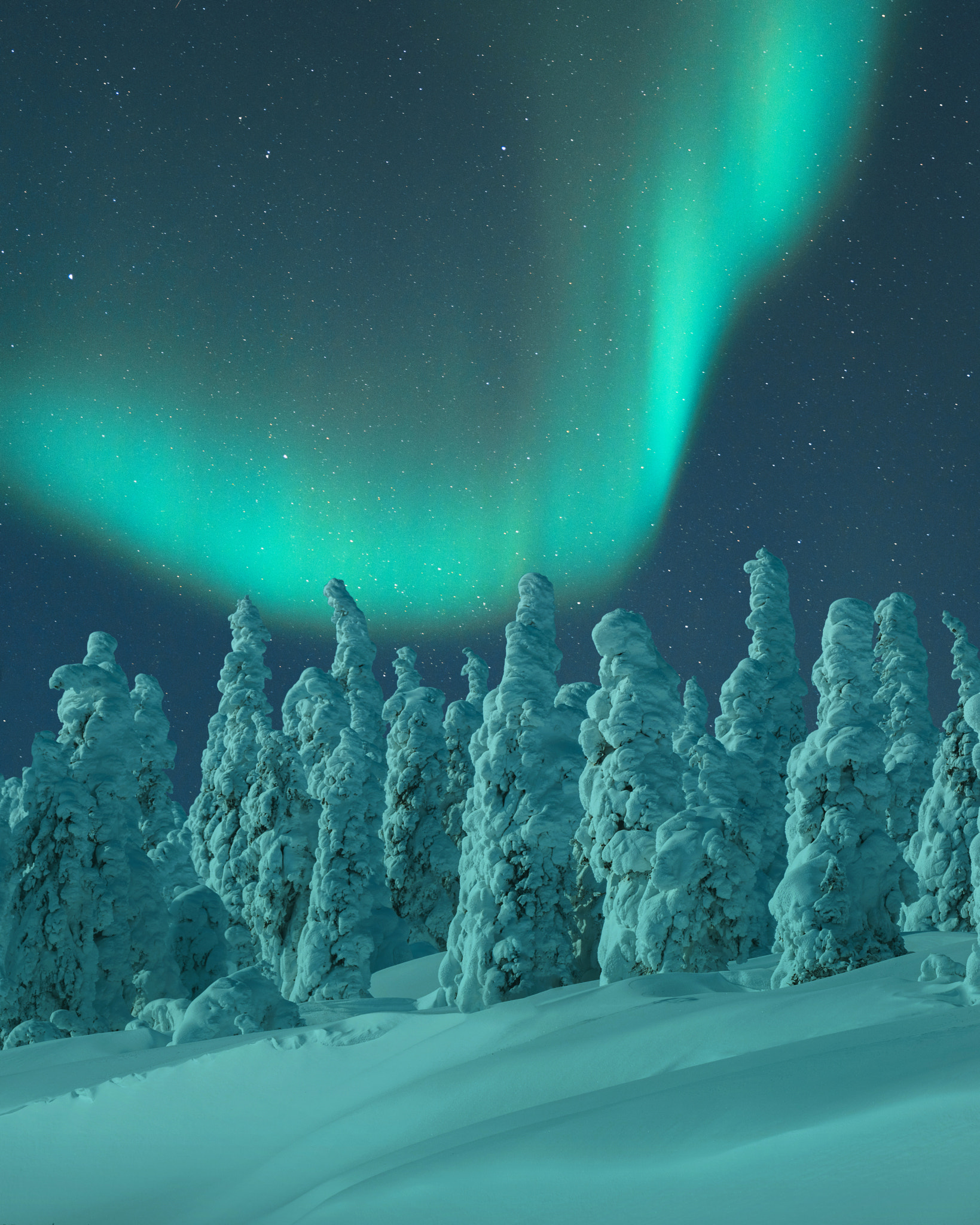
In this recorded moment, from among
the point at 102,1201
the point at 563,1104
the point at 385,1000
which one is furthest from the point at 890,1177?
the point at 385,1000

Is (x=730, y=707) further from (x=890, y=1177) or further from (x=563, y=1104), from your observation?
(x=890, y=1177)

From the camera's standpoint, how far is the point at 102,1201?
32.6ft

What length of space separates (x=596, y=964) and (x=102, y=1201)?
1344 cm

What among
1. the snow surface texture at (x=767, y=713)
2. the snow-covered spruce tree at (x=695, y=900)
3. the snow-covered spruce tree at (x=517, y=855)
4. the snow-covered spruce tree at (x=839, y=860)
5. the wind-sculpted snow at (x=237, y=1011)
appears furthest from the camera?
the snow surface texture at (x=767, y=713)

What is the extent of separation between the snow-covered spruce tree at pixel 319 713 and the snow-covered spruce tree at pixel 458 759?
18.0 ft

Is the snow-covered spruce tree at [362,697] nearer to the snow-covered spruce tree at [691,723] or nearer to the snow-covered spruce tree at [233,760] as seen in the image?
the snow-covered spruce tree at [233,760]

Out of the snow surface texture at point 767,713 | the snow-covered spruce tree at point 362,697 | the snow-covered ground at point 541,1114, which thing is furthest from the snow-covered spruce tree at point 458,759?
the snow-covered ground at point 541,1114

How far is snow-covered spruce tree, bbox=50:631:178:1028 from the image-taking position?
27047 mm

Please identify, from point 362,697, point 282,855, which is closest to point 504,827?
point 282,855

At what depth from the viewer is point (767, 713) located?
124ft

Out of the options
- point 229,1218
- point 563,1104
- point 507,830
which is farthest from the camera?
point 507,830

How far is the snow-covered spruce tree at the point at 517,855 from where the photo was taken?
20.2 meters

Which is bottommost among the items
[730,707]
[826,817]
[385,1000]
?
[385,1000]

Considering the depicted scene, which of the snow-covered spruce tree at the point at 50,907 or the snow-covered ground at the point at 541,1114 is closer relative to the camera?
the snow-covered ground at the point at 541,1114
